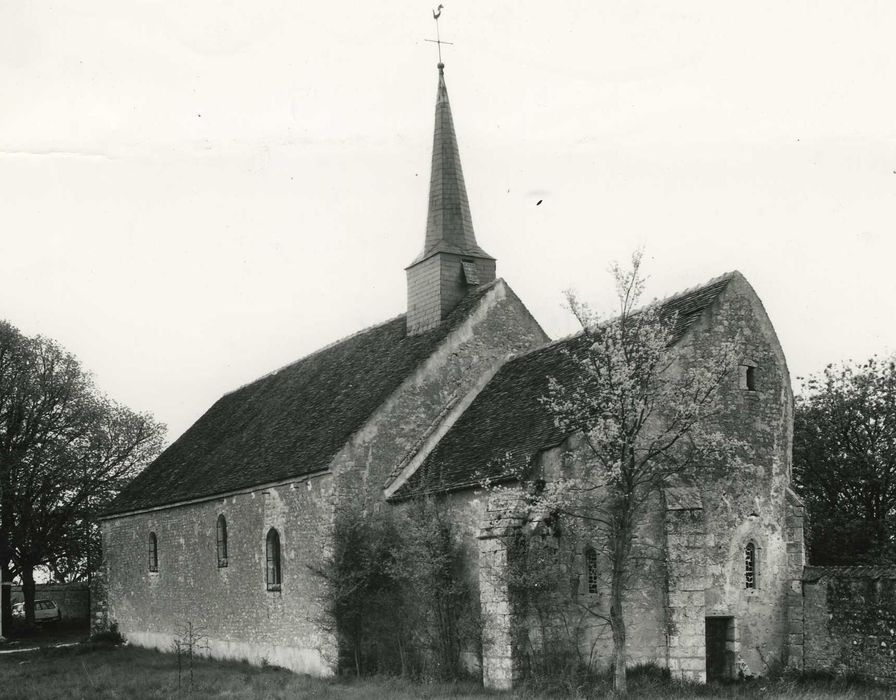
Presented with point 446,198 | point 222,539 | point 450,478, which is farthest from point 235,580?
point 446,198

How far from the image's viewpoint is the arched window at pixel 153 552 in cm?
3306

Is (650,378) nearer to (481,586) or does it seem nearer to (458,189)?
(481,586)

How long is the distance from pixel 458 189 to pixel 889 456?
56.5ft

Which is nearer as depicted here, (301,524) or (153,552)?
(301,524)

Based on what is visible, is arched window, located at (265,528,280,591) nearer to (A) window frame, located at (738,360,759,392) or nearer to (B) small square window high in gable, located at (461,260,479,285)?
(B) small square window high in gable, located at (461,260,479,285)

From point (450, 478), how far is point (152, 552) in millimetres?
15246

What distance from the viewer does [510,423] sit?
74.1 ft

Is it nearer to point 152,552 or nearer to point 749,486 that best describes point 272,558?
point 152,552

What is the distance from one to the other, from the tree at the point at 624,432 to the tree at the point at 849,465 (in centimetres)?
1596

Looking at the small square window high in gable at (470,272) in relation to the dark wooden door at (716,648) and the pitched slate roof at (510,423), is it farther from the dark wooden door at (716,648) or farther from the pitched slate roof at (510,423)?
the dark wooden door at (716,648)

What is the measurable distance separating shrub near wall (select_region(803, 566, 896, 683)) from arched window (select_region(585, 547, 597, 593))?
4688 mm

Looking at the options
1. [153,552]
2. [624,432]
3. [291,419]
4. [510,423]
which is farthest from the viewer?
[153,552]

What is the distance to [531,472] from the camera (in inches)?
781

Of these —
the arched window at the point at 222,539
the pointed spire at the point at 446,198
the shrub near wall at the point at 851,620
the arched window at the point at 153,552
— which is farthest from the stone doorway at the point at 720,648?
the arched window at the point at 153,552
